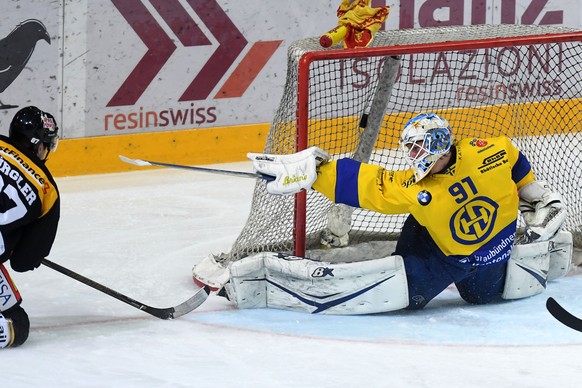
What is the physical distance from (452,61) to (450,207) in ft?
7.16

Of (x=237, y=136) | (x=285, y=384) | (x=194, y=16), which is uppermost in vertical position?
(x=194, y=16)

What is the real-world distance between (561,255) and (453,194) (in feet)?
2.65

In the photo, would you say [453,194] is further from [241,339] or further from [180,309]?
[180,309]

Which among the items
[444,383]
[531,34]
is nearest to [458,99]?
[531,34]

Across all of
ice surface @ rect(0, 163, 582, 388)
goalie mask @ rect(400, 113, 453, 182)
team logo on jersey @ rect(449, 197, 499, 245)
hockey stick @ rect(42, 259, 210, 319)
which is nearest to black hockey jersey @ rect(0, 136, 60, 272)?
ice surface @ rect(0, 163, 582, 388)

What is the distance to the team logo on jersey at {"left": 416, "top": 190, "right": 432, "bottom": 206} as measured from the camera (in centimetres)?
435

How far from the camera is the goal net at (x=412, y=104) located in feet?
16.2

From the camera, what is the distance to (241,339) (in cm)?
434

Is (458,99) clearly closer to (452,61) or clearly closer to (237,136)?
(452,61)

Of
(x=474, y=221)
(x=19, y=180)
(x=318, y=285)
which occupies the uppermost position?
(x=19, y=180)

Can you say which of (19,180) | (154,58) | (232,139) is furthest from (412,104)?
(19,180)

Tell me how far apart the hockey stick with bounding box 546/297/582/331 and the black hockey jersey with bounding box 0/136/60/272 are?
1685 mm

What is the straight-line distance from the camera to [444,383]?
395 centimetres

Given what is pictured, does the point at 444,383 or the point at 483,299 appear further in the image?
the point at 483,299
